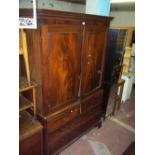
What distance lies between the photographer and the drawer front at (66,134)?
1.76 metres

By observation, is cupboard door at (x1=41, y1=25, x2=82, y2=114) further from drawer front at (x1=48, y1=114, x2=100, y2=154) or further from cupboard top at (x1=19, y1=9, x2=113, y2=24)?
drawer front at (x1=48, y1=114, x2=100, y2=154)

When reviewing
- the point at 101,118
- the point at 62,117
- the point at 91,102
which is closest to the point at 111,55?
the point at 91,102

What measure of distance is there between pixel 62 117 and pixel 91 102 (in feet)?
1.85

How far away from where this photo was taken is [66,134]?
191cm

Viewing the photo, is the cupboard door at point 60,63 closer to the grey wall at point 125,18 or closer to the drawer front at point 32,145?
the drawer front at point 32,145

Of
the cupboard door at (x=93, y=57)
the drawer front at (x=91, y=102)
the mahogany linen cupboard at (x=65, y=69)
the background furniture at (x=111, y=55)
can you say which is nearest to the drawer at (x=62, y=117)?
the mahogany linen cupboard at (x=65, y=69)

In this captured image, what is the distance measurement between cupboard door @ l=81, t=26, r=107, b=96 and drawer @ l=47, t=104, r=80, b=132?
0.24 metres

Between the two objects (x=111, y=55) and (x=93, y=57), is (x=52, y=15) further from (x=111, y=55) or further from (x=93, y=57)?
(x=111, y=55)

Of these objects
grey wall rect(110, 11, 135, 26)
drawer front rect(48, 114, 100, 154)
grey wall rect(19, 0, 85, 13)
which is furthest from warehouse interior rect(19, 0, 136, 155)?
grey wall rect(19, 0, 85, 13)

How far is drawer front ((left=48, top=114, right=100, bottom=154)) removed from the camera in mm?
1756

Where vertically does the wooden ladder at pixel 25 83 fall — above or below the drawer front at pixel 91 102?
above
